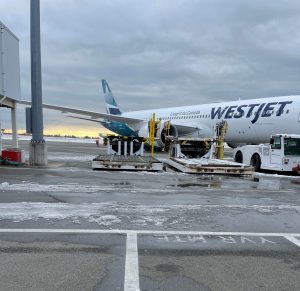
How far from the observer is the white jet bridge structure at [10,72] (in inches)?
714

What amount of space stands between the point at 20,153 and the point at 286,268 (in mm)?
15507

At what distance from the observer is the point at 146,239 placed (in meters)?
6.25

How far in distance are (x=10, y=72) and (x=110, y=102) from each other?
29852 millimetres

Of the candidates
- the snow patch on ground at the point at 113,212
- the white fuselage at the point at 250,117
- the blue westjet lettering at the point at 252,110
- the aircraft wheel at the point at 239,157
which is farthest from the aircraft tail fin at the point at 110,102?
the snow patch on ground at the point at 113,212

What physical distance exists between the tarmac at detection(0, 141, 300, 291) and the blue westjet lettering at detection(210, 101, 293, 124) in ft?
Result: 45.2

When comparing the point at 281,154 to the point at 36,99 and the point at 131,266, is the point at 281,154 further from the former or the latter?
the point at 131,266

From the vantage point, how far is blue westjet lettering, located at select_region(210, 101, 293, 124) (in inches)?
961

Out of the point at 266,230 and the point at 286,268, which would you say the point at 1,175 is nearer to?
the point at 266,230

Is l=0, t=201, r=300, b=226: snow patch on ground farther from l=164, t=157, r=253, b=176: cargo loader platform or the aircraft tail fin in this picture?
the aircraft tail fin

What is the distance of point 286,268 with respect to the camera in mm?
5035

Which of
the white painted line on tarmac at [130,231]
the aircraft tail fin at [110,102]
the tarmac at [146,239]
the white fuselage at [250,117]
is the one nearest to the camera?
the tarmac at [146,239]

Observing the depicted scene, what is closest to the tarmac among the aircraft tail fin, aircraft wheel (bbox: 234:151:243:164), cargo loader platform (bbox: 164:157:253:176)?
cargo loader platform (bbox: 164:157:253:176)

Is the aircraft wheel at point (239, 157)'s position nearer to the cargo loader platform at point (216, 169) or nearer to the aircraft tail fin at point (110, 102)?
the cargo loader platform at point (216, 169)

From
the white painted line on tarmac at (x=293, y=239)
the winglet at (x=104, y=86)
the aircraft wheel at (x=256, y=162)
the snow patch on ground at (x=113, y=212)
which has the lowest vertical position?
the white painted line on tarmac at (x=293, y=239)
